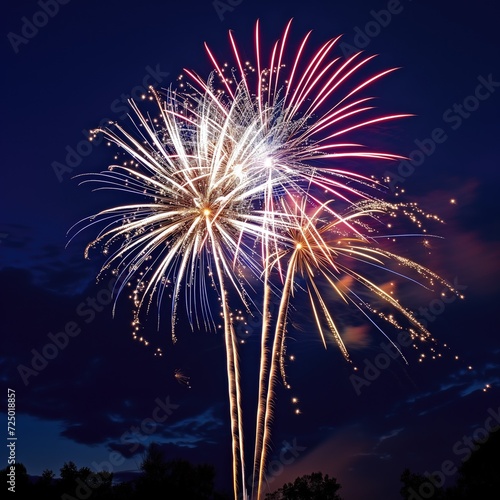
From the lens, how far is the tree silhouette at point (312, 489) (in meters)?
58.7

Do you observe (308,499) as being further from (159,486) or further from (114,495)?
(114,495)

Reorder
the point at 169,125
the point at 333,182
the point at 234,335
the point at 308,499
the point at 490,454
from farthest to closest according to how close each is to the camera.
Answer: the point at 308,499 → the point at 490,454 → the point at 234,335 → the point at 169,125 → the point at 333,182

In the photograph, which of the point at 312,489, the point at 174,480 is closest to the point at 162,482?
the point at 174,480

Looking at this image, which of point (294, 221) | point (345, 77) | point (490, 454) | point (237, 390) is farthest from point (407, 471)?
point (345, 77)

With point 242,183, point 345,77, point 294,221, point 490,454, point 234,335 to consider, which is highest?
point 345,77

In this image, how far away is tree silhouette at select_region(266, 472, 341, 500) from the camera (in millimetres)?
58719

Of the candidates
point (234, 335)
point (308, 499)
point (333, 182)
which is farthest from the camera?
point (308, 499)

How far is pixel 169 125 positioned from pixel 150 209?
10.5 feet

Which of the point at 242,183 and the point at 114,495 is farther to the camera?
the point at 114,495

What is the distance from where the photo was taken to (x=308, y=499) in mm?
58750

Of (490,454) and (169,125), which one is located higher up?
(169,125)

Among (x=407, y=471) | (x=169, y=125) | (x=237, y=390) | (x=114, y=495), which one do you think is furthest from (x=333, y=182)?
(x=114, y=495)

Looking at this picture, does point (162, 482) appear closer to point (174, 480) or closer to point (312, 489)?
point (174, 480)

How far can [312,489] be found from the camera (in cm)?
5919
